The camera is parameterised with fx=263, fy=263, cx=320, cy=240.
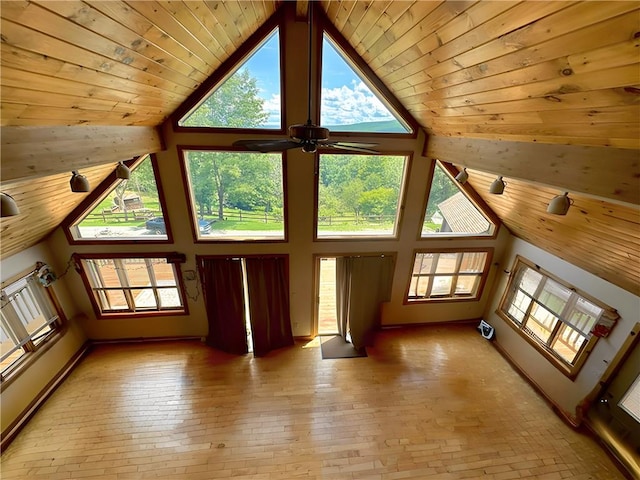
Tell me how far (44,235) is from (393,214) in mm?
5399

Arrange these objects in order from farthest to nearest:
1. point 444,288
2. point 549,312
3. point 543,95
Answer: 1. point 444,288
2. point 549,312
3. point 543,95

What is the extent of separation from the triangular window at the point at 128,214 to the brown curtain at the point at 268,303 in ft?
5.24

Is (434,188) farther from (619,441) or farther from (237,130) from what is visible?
(619,441)

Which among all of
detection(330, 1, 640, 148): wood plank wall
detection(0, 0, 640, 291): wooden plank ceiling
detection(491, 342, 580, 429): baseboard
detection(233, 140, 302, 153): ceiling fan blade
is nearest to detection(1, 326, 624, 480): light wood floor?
detection(491, 342, 580, 429): baseboard

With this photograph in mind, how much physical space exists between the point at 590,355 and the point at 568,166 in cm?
321

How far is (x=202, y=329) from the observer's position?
16.4 feet

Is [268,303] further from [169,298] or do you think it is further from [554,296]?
[554,296]

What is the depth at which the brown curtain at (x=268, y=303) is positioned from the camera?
14.6 feet

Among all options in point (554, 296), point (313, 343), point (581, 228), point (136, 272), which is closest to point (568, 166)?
point (581, 228)

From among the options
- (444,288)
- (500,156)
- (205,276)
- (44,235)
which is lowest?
(444,288)

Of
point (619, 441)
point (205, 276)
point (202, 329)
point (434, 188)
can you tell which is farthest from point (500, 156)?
point (202, 329)

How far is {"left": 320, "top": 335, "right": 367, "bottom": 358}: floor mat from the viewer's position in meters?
4.79

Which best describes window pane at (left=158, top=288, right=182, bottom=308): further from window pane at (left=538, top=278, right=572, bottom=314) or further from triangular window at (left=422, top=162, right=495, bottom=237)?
window pane at (left=538, top=278, right=572, bottom=314)

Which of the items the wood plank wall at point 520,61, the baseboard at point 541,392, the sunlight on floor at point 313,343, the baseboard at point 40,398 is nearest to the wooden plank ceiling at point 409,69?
the wood plank wall at point 520,61
